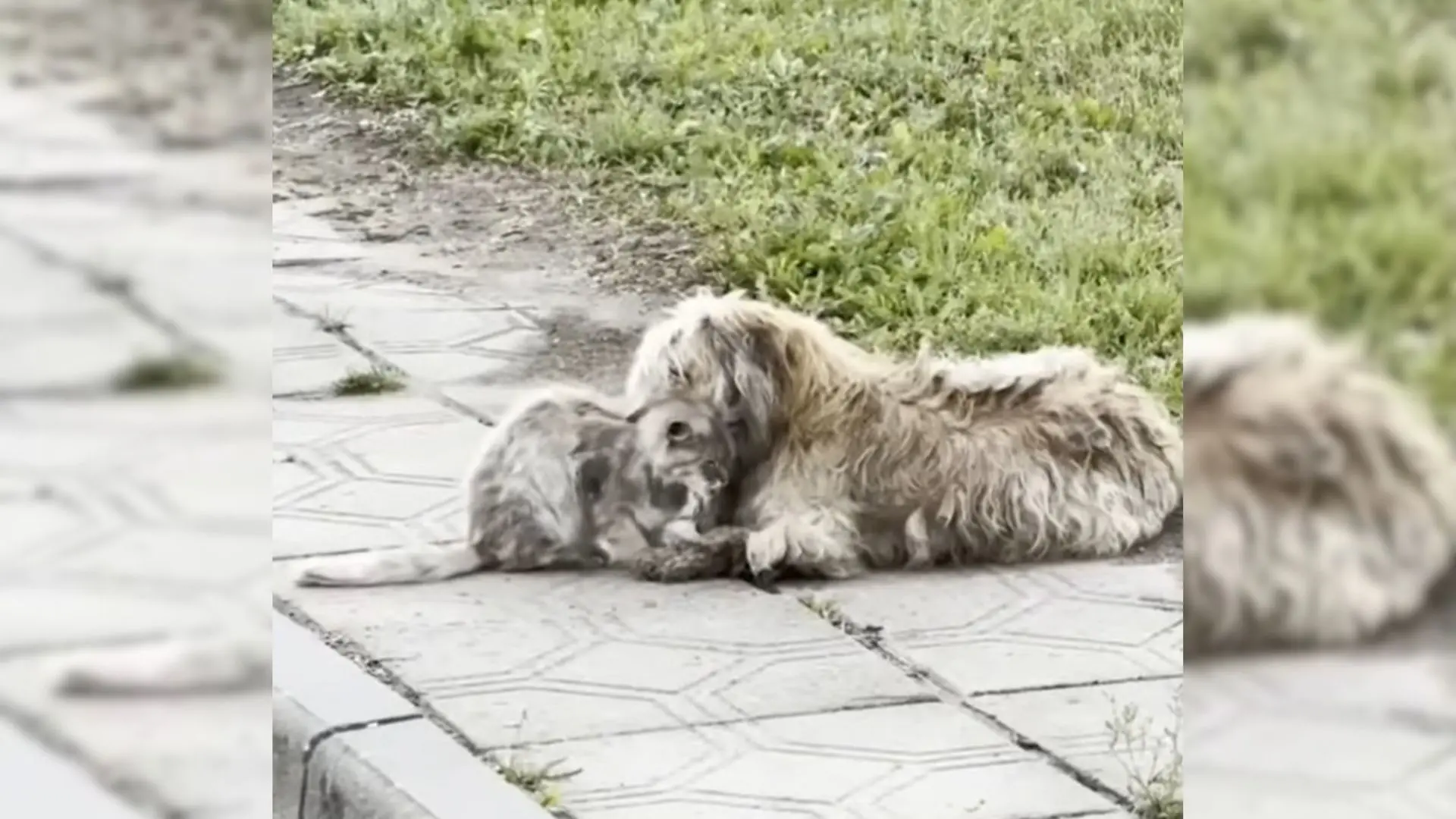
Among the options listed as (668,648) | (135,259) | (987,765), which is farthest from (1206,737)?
(668,648)

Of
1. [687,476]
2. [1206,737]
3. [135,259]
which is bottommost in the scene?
[687,476]

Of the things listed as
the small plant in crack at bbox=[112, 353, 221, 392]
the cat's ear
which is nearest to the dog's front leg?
the cat's ear

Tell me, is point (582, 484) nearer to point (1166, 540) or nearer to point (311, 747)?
point (311, 747)

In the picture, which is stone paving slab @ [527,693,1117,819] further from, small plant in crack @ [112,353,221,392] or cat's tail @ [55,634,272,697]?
small plant in crack @ [112,353,221,392]

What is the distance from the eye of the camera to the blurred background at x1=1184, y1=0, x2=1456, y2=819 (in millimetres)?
984

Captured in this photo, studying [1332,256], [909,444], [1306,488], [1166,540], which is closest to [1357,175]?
[1332,256]

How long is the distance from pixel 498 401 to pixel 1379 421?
219 centimetres

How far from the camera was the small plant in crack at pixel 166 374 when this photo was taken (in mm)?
1465

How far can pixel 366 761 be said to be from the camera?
246cm

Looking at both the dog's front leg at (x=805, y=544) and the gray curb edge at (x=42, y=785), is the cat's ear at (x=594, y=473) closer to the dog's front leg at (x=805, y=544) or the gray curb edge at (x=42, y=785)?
the dog's front leg at (x=805, y=544)

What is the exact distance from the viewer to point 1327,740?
1049 millimetres

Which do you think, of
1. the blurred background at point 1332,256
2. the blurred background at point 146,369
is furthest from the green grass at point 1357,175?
the blurred background at point 146,369

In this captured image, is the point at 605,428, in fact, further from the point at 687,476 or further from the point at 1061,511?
the point at 1061,511

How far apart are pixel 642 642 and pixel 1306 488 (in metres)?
1.92
